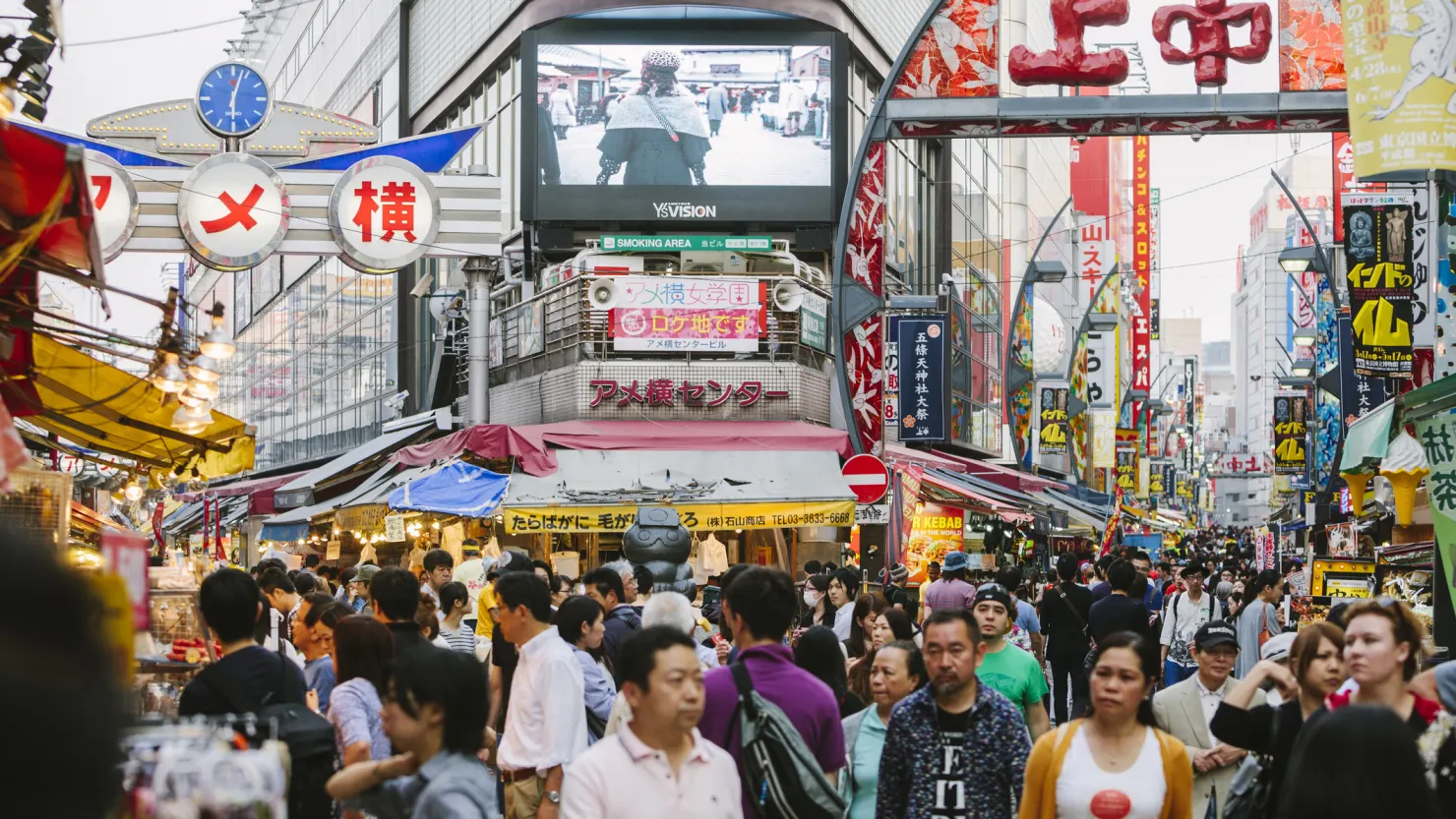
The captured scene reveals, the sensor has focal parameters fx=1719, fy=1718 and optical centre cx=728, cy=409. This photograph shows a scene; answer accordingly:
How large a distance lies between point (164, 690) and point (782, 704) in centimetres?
255

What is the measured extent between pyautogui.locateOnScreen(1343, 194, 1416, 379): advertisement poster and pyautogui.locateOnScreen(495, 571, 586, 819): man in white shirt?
1339 centimetres

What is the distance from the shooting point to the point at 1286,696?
613cm

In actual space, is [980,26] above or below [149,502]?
above

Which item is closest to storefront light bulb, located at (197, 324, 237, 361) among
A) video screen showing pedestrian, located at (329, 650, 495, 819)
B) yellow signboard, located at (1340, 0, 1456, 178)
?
yellow signboard, located at (1340, 0, 1456, 178)

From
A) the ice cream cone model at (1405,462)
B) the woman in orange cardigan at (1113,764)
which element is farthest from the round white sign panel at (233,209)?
the woman in orange cardigan at (1113,764)

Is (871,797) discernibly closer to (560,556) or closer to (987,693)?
(987,693)

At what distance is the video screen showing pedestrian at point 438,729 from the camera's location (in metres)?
4.79

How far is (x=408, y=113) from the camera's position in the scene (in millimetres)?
43312

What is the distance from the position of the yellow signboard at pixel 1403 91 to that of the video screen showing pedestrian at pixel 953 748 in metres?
7.89

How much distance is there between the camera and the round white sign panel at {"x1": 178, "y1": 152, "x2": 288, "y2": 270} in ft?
63.3

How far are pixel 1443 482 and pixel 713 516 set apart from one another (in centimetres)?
1245

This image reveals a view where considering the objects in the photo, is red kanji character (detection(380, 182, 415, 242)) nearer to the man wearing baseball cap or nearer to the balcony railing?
the balcony railing

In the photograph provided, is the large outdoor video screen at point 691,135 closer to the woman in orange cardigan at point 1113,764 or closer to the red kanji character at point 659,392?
the red kanji character at point 659,392

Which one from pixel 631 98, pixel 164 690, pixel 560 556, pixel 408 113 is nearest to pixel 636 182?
pixel 631 98
